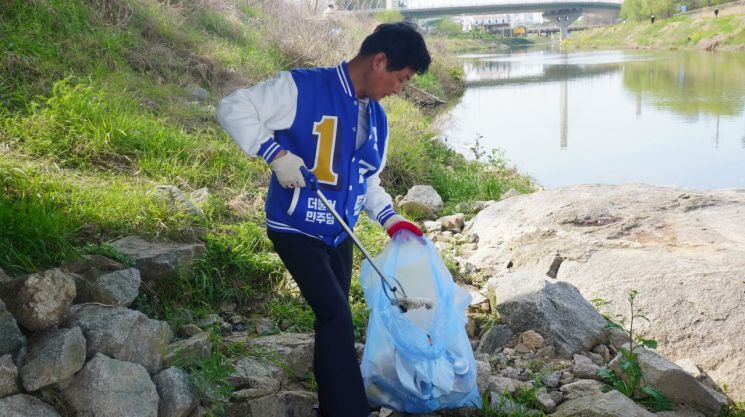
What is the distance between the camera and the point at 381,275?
9.52ft

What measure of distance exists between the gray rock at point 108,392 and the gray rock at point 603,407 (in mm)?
1602

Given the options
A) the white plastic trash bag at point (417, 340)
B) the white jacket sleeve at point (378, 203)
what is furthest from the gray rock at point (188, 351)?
the white jacket sleeve at point (378, 203)

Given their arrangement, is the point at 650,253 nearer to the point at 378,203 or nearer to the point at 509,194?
the point at 378,203

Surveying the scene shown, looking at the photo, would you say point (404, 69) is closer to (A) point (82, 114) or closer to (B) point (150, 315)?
(B) point (150, 315)

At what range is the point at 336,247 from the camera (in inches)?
113

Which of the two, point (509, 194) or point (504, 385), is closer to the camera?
point (504, 385)

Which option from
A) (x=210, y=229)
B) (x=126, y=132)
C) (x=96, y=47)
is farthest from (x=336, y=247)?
(x=96, y=47)

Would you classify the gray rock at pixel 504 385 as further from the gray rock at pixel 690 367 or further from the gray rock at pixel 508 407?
the gray rock at pixel 690 367

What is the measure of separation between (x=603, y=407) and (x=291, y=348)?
133cm

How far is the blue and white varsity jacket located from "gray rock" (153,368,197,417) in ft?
2.14

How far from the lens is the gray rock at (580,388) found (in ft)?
10.6

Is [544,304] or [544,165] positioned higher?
[544,304]

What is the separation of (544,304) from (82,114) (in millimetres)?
3693

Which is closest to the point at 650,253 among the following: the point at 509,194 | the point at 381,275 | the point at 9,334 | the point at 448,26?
the point at 381,275
